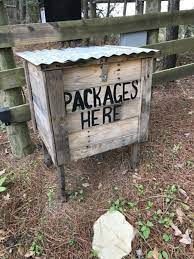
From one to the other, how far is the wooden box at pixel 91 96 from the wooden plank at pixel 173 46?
115 centimetres

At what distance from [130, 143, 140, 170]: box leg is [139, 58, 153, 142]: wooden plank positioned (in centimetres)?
13

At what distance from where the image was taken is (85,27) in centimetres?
303

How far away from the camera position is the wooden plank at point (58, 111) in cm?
211

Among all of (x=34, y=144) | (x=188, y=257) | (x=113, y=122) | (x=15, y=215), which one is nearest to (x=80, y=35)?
(x=113, y=122)

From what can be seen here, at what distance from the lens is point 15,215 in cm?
269

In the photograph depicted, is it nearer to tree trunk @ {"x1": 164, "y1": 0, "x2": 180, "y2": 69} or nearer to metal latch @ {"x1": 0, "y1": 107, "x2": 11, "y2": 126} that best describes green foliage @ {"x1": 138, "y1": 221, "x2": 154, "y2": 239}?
metal latch @ {"x1": 0, "y1": 107, "x2": 11, "y2": 126}

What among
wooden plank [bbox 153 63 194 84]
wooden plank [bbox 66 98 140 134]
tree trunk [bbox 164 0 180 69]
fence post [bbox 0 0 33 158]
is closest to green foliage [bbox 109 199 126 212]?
wooden plank [bbox 66 98 140 134]

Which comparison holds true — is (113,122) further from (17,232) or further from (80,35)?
(17,232)

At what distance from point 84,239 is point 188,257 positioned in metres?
0.89

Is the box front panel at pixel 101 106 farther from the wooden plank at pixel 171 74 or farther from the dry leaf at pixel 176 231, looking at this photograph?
the wooden plank at pixel 171 74

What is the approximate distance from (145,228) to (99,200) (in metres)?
0.53

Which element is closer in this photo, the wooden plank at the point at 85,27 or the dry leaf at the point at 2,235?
the dry leaf at the point at 2,235

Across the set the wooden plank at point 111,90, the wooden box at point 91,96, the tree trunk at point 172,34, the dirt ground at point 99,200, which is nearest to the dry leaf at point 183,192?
the dirt ground at point 99,200

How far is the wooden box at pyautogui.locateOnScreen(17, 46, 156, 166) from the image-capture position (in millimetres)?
2162
